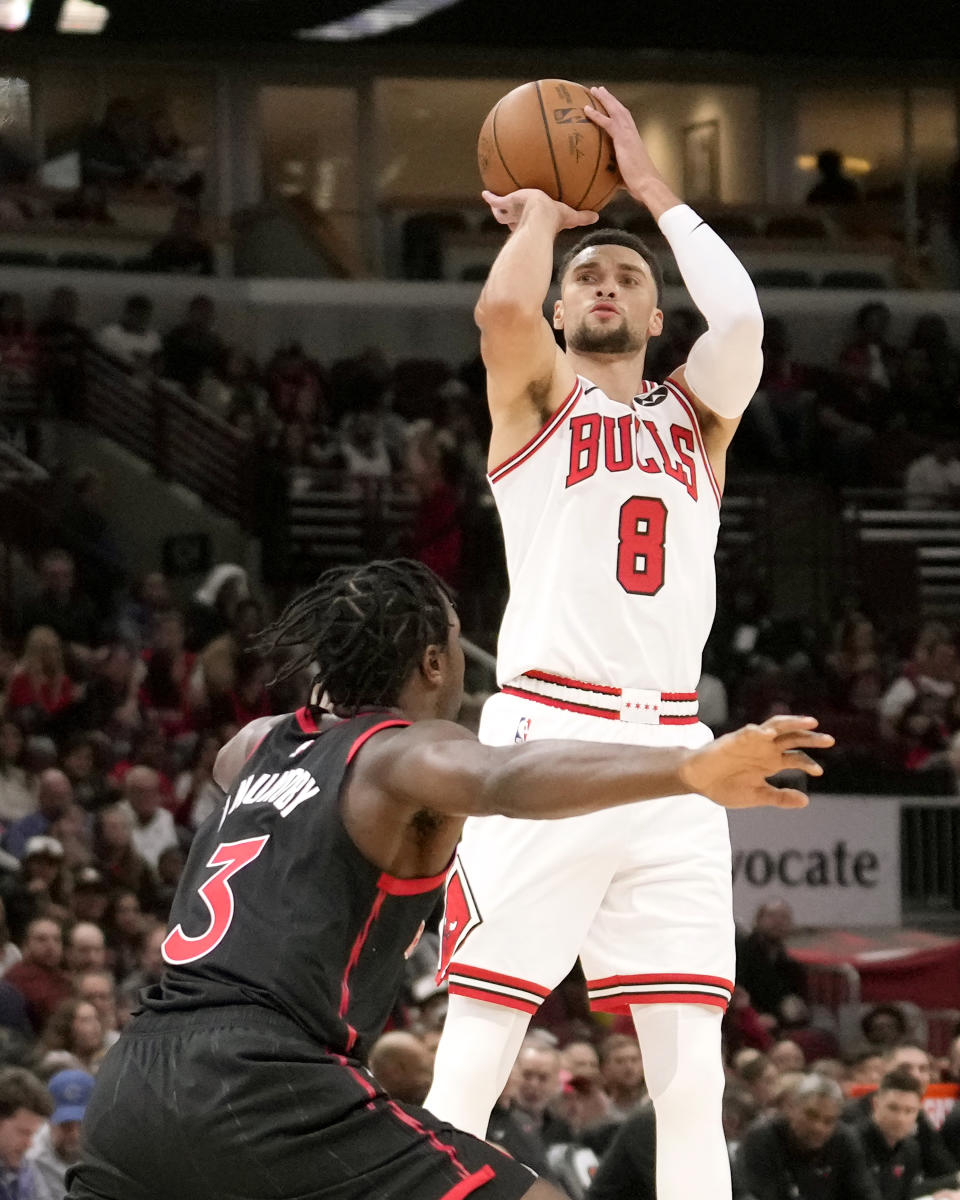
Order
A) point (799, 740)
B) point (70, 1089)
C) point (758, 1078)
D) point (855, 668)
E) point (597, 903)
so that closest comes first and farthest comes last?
point (799, 740) < point (597, 903) < point (70, 1089) < point (758, 1078) < point (855, 668)

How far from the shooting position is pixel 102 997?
351 inches

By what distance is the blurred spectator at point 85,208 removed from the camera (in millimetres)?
18781

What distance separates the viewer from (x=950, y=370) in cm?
1828

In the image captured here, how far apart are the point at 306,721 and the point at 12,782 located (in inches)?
292

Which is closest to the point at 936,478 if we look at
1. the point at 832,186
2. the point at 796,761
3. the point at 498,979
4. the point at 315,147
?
the point at 832,186

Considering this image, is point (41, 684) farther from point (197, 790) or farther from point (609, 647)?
point (609, 647)

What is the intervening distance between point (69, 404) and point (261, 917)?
44.6 ft

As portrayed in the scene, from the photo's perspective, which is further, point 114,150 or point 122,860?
point 114,150

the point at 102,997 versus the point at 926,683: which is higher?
the point at 926,683

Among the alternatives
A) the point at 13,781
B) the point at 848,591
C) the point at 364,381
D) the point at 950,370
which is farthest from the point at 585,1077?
the point at 950,370

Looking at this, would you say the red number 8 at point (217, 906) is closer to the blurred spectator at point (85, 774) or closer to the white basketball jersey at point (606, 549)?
the white basketball jersey at point (606, 549)

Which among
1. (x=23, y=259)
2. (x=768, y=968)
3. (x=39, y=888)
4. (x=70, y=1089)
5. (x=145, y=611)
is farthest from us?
(x=23, y=259)

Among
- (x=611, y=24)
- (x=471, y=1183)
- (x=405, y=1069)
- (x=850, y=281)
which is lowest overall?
(x=405, y=1069)

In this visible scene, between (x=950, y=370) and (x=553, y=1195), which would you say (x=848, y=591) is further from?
(x=553, y=1195)
